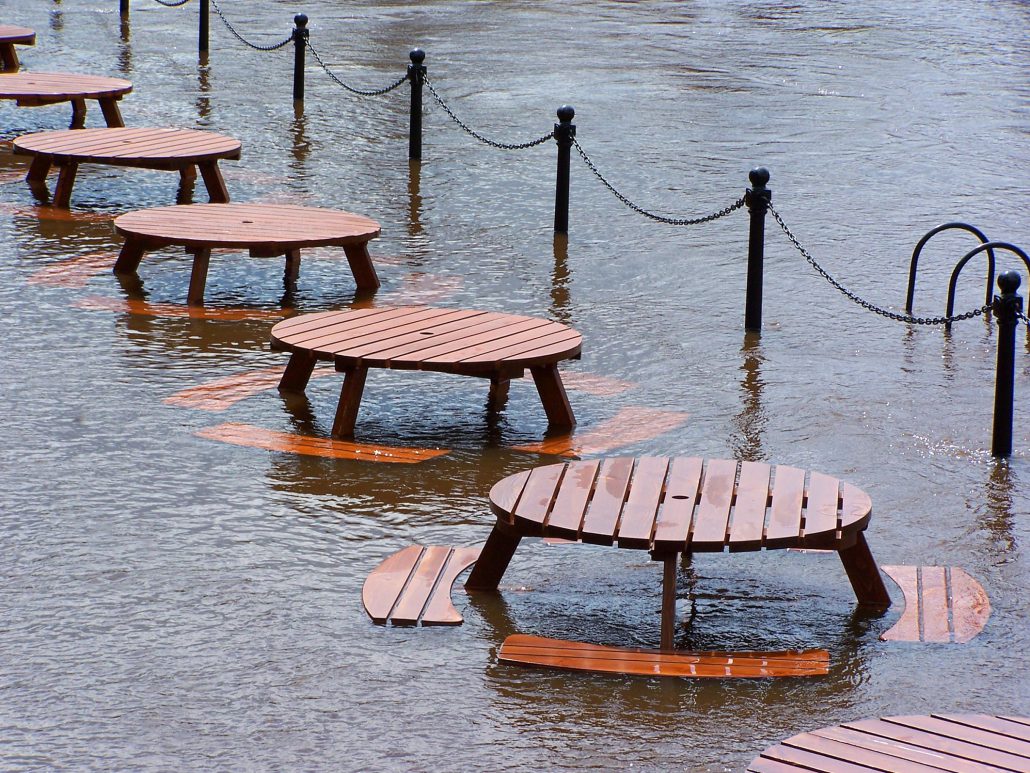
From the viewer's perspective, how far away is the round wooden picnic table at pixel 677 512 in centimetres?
535

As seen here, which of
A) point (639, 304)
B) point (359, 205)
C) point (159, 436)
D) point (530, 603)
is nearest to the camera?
point (530, 603)

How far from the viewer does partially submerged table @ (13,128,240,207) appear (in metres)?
11.6

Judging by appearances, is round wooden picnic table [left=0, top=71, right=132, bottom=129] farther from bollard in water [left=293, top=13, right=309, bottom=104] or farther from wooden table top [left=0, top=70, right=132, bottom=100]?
bollard in water [left=293, top=13, right=309, bottom=104]

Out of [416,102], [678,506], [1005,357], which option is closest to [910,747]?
[678,506]

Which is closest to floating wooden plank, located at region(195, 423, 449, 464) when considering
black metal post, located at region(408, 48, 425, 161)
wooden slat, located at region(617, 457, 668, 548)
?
wooden slat, located at region(617, 457, 668, 548)

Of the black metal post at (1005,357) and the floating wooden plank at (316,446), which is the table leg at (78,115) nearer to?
the floating wooden plank at (316,446)

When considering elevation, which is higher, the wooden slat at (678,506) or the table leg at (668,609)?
the wooden slat at (678,506)

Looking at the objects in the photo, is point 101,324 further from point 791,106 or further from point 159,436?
point 791,106

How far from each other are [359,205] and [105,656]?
8.04 m

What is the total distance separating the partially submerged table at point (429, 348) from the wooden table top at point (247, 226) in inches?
61.1

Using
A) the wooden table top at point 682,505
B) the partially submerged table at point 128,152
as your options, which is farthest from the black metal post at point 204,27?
the wooden table top at point 682,505

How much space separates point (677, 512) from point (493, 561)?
2.43ft

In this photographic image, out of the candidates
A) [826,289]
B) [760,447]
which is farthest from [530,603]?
[826,289]

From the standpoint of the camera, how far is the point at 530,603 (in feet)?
19.0
